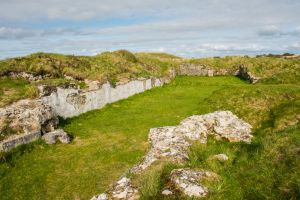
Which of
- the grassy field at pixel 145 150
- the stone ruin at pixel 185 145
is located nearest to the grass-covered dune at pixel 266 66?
the grassy field at pixel 145 150

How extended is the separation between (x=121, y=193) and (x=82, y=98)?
60.2 ft

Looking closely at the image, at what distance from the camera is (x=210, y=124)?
20.4 meters

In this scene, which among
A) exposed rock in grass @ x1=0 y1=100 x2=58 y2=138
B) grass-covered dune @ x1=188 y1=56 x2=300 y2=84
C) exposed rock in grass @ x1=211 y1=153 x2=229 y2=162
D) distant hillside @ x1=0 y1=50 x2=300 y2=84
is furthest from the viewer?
grass-covered dune @ x1=188 y1=56 x2=300 y2=84

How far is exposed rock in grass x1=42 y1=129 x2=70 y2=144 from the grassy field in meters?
0.42

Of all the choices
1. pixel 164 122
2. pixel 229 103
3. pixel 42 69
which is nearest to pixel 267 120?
pixel 229 103

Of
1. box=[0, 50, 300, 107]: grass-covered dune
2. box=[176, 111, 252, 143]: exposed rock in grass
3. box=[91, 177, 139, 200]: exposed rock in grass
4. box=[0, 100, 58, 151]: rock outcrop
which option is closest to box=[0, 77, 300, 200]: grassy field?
box=[91, 177, 139, 200]: exposed rock in grass

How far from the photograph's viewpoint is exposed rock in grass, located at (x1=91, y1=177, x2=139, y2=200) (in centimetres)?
1154

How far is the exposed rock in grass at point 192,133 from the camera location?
15700 mm

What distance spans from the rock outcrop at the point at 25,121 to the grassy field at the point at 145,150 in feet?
2.11

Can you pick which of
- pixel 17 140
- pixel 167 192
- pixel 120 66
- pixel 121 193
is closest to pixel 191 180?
pixel 167 192

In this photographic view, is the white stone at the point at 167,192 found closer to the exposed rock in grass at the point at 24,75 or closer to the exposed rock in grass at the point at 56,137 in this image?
the exposed rock in grass at the point at 56,137

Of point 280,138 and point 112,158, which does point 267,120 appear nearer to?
point 280,138

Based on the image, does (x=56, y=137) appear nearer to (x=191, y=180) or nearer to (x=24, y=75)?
(x=24, y=75)

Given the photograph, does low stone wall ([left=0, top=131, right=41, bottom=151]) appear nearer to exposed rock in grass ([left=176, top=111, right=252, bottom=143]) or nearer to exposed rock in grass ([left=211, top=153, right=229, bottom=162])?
exposed rock in grass ([left=176, top=111, right=252, bottom=143])
